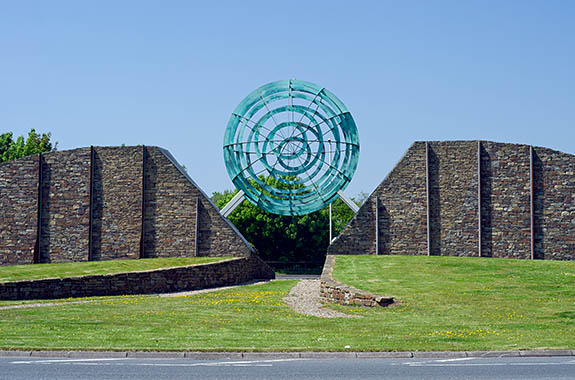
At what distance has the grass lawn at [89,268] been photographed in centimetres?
3216

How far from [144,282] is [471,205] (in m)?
20.7

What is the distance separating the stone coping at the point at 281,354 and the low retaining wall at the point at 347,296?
28.6 feet

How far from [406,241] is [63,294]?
2138cm

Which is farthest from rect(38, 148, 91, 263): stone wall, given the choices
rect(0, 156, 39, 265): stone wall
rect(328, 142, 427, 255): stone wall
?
rect(328, 142, 427, 255): stone wall

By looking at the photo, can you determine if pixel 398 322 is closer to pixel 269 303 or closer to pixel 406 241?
pixel 269 303

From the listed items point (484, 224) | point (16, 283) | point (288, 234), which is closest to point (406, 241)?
point (484, 224)

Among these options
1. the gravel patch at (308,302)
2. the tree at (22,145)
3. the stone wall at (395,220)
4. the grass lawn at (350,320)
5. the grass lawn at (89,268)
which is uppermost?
the tree at (22,145)

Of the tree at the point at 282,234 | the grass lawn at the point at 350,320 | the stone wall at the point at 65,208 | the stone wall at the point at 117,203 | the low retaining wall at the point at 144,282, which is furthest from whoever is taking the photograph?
the tree at the point at 282,234

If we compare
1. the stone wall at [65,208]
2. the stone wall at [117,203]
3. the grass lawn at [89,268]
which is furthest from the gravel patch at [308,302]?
the stone wall at [65,208]

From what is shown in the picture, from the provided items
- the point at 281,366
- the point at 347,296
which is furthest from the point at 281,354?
the point at 347,296

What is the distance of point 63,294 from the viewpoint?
3070 cm

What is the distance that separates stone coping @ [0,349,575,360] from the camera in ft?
48.9

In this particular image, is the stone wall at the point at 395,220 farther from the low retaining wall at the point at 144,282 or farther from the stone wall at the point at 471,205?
the low retaining wall at the point at 144,282

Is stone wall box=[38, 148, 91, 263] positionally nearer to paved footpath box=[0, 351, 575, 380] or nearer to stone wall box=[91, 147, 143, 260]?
stone wall box=[91, 147, 143, 260]
